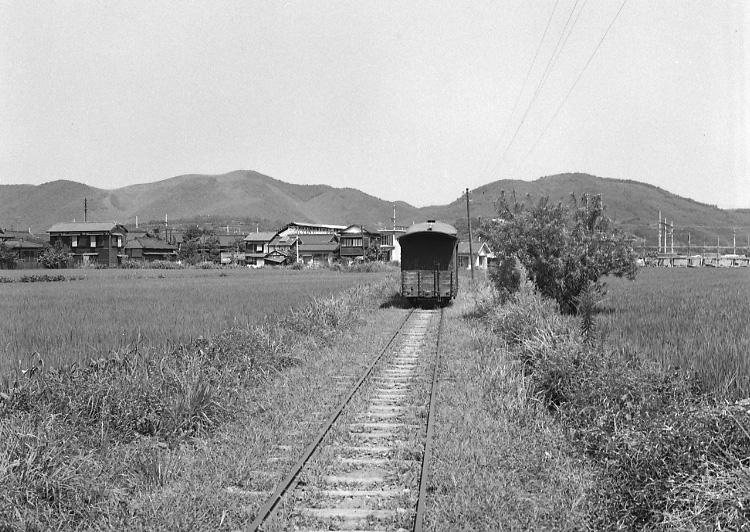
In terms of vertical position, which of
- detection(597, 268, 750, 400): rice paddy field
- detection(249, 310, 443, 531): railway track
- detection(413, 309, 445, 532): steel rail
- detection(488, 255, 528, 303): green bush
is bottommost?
detection(249, 310, 443, 531): railway track

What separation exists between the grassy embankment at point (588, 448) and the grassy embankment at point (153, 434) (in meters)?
2.11

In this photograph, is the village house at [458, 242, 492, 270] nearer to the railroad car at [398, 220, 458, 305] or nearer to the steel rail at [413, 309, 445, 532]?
the railroad car at [398, 220, 458, 305]

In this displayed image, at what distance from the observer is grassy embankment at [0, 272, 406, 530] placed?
533 cm

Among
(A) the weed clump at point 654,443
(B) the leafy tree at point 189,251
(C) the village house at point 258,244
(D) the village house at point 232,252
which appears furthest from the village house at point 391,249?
(A) the weed clump at point 654,443

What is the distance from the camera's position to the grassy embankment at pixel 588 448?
5008 mm

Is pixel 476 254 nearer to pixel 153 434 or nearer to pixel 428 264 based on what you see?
pixel 428 264

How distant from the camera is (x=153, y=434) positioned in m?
7.67

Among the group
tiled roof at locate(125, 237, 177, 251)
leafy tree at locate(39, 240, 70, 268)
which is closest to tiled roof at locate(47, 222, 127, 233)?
tiled roof at locate(125, 237, 177, 251)

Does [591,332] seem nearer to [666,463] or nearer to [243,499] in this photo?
[666,463]

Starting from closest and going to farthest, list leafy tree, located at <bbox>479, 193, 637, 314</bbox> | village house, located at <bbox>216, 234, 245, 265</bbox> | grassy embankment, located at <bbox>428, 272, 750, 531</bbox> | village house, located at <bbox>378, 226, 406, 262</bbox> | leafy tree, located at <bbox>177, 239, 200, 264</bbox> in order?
grassy embankment, located at <bbox>428, 272, 750, 531</bbox>, leafy tree, located at <bbox>479, 193, 637, 314</bbox>, leafy tree, located at <bbox>177, 239, 200, 264</bbox>, village house, located at <bbox>378, 226, 406, 262</bbox>, village house, located at <bbox>216, 234, 245, 265</bbox>

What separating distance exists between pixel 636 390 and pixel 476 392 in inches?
117

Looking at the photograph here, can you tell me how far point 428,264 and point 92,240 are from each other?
74.6 m

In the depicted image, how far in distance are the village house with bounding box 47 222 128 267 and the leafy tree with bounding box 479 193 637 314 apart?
7871 centimetres

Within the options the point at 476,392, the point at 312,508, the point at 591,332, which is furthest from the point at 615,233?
the point at 312,508
